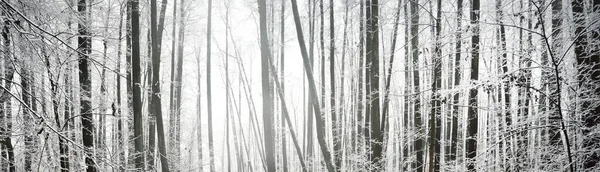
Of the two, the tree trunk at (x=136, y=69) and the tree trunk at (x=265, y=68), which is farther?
the tree trunk at (x=265, y=68)

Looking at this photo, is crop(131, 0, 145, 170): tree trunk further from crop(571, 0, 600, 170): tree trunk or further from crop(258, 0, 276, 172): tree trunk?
crop(571, 0, 600, 170): tree trunk

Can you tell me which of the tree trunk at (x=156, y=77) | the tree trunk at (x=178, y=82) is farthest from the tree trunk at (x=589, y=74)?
the tree trunk at (x=178, y=82)

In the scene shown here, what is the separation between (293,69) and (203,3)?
619cm

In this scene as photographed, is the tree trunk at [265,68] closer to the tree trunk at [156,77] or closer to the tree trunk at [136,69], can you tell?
the tree trunk at [136,69]

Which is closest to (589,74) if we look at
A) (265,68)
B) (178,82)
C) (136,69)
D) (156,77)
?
(265,68)

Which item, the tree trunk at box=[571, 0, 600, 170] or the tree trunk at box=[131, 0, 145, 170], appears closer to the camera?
the tree trunk at box=[571, 0, 600, 170]

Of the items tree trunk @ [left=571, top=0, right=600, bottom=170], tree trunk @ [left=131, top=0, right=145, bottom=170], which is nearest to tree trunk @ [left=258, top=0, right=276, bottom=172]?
tree trunk @ [left=131, top=0, right=145, bottom=170]

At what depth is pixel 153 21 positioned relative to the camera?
6.67m

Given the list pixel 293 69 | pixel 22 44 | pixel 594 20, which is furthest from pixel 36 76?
pixel 293 69

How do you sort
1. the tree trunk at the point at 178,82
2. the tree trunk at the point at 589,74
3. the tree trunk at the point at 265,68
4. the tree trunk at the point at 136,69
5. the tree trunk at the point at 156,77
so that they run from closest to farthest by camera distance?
the tree trunk at the point at 589,74 → the tree trunk at the point at 136,69 → the tree trunk at the point at 265,68 → the tree trunk at the point at 156,77 → the tree trunk at the point at 178,82

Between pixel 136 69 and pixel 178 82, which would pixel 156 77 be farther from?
pixel 178 82

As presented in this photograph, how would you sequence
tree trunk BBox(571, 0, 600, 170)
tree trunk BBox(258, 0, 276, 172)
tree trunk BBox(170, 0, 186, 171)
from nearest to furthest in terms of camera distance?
tree trunk BBox(571, 0, 600, 170) < tree trunk BBox(258, 0, 276, 172) < tree trunk BBox(170, 0, 186, 171)

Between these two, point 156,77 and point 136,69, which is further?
point 156,77

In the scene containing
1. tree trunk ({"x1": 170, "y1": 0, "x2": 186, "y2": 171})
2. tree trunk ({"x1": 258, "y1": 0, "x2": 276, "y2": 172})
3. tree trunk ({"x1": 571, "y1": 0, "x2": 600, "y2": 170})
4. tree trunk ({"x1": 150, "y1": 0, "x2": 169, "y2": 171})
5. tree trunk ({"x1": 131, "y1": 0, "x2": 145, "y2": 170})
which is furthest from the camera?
tree trunk ({"x1": 170, "y1": 0, "x2": 186, "y2": 171})
